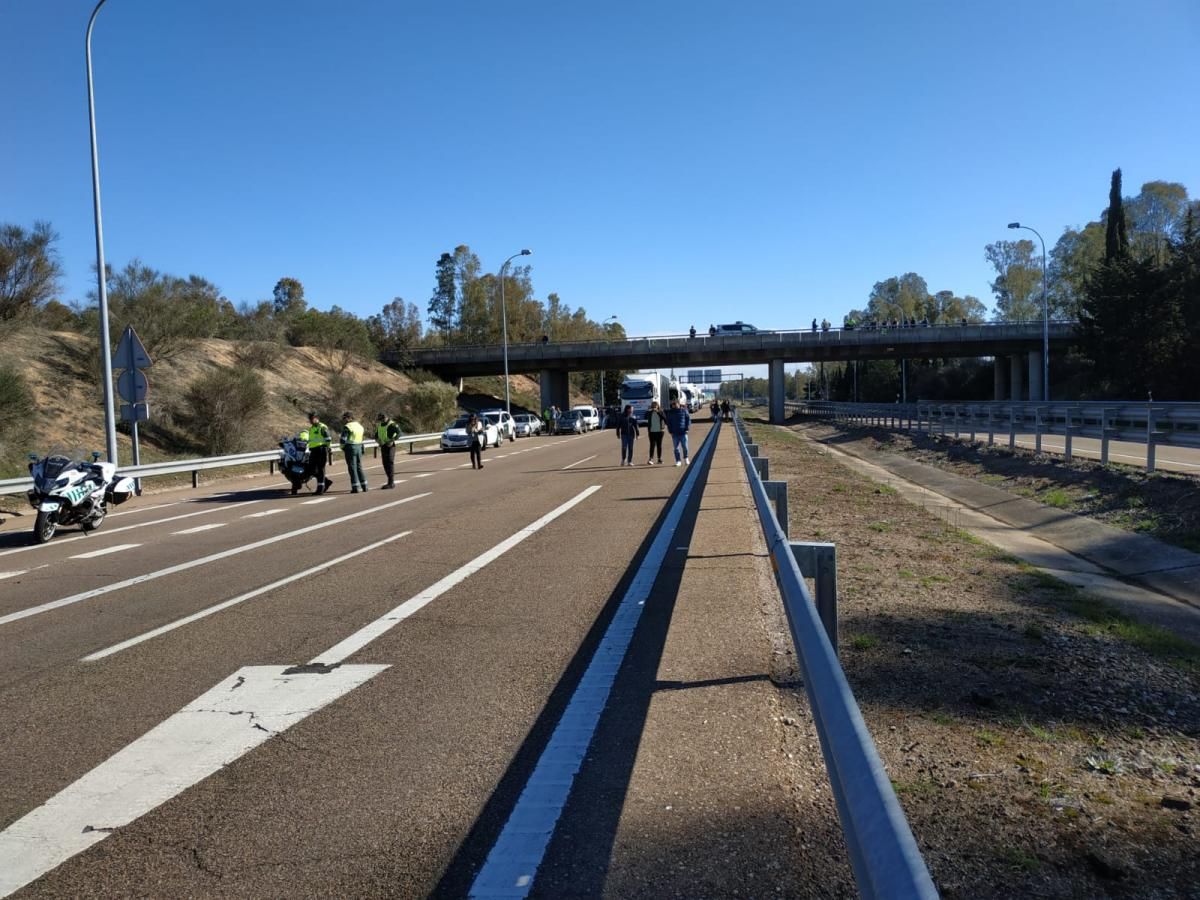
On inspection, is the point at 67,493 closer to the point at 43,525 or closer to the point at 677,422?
the point at 43,525

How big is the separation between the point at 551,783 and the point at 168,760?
2.00 meters

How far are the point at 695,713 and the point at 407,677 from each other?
1.96 meters

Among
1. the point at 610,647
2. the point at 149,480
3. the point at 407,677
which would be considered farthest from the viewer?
the point at 149,480

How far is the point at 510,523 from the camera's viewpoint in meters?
13.5

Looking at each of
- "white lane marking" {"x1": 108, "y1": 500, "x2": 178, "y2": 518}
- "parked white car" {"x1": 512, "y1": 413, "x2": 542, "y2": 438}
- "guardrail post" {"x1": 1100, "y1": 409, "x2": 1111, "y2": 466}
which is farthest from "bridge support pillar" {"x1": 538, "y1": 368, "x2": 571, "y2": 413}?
"guardrail post" {"x1": 1100, "y1": 409, "x2": 1111, "y2": 466}

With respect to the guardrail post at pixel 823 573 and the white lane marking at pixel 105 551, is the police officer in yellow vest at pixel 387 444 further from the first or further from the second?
the guardrail post at pixel 823 573

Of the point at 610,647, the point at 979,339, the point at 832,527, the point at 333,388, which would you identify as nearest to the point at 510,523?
the point at 832,527

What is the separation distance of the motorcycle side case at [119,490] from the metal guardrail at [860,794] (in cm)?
1430

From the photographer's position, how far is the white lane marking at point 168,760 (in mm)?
3674

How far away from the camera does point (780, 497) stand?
8914 millimetres

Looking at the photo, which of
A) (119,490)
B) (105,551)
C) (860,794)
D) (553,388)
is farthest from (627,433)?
(553,388)

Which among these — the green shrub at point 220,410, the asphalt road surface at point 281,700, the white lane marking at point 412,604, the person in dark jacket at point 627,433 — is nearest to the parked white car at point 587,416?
the green shrub at point 220,410

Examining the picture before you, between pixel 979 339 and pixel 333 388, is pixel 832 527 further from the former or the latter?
pixel 979 339

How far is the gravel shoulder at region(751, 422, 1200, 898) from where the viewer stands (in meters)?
3.42
